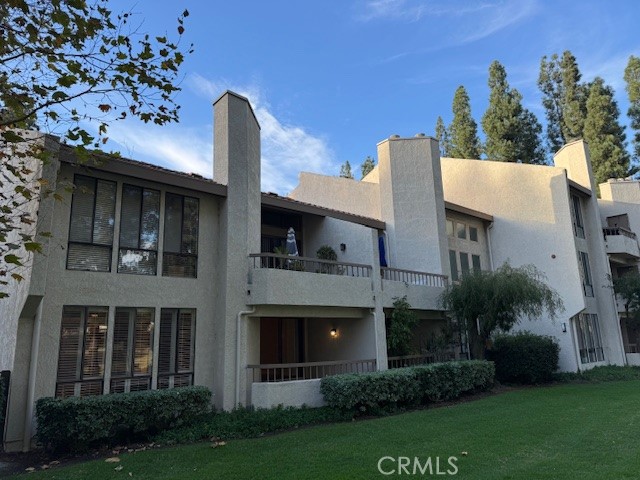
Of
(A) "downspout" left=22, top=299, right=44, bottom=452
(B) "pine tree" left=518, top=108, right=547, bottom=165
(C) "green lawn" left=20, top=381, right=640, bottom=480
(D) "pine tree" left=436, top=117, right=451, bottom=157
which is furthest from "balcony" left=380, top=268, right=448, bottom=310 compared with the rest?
(D) "pine tree" left=436, top=117, right=451, bottom=157

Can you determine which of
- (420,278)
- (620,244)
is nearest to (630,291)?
(620,244)

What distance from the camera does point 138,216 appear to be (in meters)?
10.9

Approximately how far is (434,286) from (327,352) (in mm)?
4768

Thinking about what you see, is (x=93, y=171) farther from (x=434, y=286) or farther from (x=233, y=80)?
(x=434, y=286)

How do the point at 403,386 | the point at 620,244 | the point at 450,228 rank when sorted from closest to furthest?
the point at 403,386 < the point at 450,228 < the point at 620,244

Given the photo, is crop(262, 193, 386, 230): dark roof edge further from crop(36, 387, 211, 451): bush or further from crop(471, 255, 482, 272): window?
crop(36, 387, 211, 451): bush

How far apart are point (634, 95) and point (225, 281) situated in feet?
112

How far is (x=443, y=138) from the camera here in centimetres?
3938

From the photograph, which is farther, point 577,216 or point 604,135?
point 604,135

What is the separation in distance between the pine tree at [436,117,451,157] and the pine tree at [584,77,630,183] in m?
10.3

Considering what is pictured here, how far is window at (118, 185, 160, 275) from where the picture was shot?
1065cm

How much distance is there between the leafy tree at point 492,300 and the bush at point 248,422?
665 centimetres

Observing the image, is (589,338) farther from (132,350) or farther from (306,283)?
(132,350)

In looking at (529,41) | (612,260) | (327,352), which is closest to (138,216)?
(327,352)
